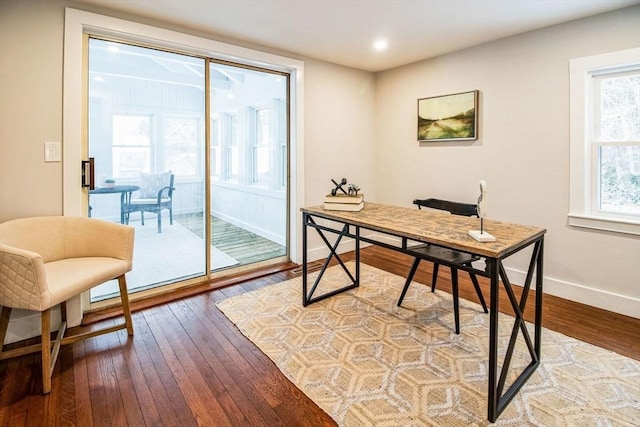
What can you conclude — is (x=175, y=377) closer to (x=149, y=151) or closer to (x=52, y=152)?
(x=52, y=152)

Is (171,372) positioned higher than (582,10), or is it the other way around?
(582,10)

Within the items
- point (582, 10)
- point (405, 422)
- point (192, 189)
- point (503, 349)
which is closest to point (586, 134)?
point (582, 10)

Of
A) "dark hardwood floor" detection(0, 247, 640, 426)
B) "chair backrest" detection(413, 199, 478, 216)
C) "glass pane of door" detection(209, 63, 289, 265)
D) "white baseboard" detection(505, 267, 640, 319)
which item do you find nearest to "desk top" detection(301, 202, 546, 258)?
"chair backrest" detection(413, 199, 478, 216)

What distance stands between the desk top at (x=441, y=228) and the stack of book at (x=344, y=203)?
0.15ft

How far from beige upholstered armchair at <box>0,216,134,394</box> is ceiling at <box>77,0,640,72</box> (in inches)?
62.8

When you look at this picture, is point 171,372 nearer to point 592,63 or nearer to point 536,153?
point 536,153

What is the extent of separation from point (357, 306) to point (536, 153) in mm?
2052

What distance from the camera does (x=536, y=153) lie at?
302 cm

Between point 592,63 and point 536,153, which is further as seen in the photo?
point 536,153

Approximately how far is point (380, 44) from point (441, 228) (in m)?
2.18

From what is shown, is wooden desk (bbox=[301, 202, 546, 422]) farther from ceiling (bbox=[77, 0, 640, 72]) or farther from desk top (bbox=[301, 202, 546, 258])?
ceiling (bbox=[77, 0, 640, 72])

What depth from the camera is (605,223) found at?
8.78 feet

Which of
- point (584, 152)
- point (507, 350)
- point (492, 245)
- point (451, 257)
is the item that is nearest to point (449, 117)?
point (584, 152)

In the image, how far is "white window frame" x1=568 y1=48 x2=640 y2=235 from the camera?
266cm
